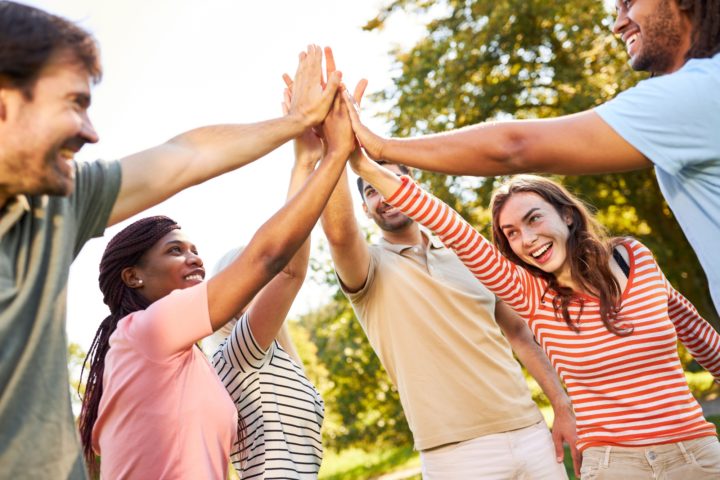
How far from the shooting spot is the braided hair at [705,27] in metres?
2.64

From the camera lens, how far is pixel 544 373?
455 cm

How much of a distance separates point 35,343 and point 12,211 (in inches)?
14.6

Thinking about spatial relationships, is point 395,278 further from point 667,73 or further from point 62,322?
point 62,322

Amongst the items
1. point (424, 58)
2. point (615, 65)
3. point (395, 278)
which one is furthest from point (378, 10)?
point (395, 278)

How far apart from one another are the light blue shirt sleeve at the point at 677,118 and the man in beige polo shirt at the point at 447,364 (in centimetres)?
173

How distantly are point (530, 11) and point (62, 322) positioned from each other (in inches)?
549

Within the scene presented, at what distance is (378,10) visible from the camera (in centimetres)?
1589

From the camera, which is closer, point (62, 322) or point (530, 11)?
point (62, 322)

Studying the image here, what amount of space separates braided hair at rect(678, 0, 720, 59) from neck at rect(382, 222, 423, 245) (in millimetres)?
2260

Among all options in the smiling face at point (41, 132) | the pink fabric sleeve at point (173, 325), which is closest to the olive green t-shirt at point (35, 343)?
the smiling face at point (41, 132)

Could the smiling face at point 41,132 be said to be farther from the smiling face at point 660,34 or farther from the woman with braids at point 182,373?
the smiling face at point 660,34

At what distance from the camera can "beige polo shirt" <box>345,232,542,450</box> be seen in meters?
4.16

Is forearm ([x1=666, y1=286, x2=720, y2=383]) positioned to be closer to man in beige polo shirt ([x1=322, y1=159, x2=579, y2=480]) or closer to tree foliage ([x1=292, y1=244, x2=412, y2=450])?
man in beige polo shirt ([x1=322, y1=159, x2=579, y2=480])

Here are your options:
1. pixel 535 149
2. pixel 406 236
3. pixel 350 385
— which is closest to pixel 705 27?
pixel 535 149
